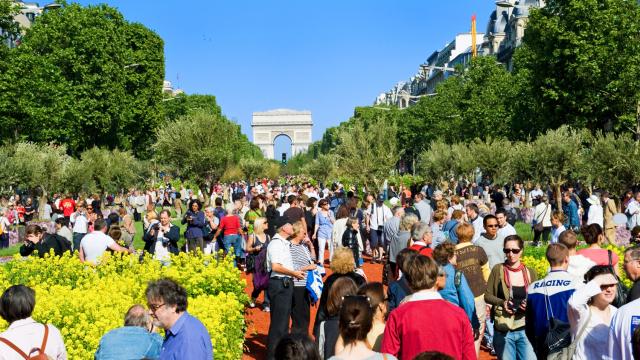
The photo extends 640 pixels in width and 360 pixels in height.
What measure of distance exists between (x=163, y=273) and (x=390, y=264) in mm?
3562

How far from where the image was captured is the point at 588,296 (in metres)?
5.52

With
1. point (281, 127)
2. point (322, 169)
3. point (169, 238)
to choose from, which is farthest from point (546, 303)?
point (281, 127)

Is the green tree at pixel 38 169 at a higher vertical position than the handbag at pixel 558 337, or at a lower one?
higher

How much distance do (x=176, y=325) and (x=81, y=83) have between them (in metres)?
39.2

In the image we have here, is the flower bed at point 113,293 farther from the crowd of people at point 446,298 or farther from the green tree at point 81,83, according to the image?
the green tree at point 81,83

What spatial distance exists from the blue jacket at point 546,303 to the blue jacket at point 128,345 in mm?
2852

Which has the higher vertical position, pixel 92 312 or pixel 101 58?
pixel 101 58

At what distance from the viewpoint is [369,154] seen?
40.6 m

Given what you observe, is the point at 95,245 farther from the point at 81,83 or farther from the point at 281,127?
the point at 281,127

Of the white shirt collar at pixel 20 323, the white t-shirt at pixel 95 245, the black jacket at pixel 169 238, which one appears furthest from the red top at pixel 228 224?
the white shirt collar at pixel 20 323

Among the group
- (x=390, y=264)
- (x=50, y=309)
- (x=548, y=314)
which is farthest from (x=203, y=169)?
(x=548, y=314)

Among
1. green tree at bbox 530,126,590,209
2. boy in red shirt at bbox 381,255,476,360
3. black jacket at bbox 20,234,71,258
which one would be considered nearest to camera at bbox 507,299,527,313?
boy in red shirt at bbox 381,255,476,360

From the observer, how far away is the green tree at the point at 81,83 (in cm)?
3466

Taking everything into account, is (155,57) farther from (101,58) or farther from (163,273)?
(163,273)
